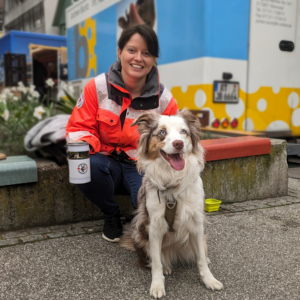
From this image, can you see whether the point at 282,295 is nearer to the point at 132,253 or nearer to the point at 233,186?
the point at 132,253

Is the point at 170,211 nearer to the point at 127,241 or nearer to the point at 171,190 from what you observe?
the point at 171,190

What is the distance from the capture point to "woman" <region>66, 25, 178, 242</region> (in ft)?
9.27

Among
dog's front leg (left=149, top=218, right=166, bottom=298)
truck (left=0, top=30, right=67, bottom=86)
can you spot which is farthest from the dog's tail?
truck (left=0, top=30, right=67, bottom=86)

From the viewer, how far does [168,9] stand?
5.17 meters

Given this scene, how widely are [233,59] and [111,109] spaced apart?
8.90 ft

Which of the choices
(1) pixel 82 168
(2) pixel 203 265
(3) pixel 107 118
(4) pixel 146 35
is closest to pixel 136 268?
(2) pixel 203 265

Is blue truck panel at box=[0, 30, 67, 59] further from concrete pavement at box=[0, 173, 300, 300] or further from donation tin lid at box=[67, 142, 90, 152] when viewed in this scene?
donation tin lid at box=[67, 142, 90, 152]

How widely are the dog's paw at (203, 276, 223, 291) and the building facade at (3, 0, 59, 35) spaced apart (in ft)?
63.8

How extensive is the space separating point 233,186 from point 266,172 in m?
0.52

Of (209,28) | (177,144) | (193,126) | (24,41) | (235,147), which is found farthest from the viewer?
(24,41)

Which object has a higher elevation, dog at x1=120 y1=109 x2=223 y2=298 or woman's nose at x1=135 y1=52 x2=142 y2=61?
woman's nose at x1=135 y1=52 x2=142 y2=61

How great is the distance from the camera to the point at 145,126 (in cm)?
235

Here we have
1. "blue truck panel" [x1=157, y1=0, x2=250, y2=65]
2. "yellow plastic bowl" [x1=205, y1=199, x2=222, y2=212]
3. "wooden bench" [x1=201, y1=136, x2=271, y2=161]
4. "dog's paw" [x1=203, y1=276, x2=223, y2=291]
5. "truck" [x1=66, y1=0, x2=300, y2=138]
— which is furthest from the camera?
"truck" [x1=66, y1=0, x2=300, y2=138]

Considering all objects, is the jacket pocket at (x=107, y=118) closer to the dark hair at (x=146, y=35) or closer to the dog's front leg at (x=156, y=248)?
the dark hair at (x=146, y=35)
